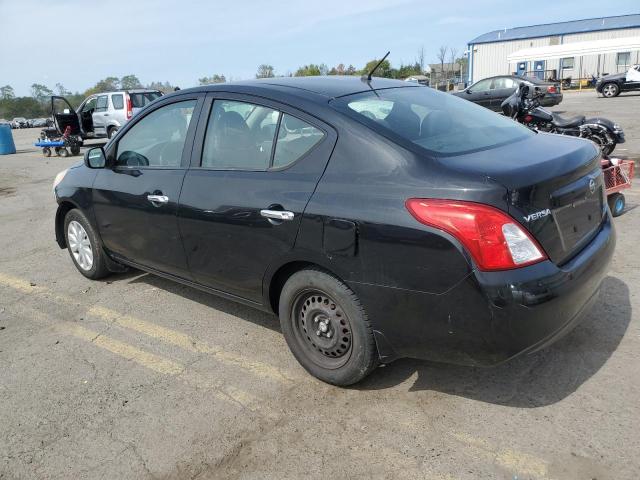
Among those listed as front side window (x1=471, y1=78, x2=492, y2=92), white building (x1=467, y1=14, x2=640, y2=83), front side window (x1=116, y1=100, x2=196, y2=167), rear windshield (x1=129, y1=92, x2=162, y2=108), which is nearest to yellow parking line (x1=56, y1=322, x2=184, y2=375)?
front side window (x1=116, y1=100, x2=196, y2=167)

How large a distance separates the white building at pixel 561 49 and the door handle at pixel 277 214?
144ft

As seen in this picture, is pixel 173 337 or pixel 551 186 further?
pixel 173 337

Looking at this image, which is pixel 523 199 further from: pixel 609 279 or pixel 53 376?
pixel 53 376

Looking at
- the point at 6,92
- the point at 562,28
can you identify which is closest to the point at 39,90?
the point at 6,92

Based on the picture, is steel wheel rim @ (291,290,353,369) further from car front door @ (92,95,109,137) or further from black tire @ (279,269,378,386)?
car front door @ (92,95,109,137)

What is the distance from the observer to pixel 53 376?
3395 millimetres

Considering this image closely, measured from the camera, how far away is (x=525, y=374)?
303 cm

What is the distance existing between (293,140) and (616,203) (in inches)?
178

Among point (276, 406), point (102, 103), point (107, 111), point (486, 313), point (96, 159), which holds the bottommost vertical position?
point (276, 406)

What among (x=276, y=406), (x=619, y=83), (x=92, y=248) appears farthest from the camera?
(x=619, y=83)

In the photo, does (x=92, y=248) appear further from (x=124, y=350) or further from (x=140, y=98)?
(x=140, y=98)

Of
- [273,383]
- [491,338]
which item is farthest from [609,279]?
[273,383]

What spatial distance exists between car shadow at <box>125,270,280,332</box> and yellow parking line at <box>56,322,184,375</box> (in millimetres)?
744

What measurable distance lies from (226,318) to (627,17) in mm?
60633
